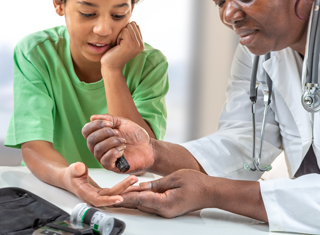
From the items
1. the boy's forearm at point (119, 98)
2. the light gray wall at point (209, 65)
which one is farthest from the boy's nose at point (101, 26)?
the light gray wall at point (209, 65)

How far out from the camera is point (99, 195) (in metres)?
0.87

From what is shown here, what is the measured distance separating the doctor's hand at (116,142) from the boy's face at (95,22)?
350 millimetres

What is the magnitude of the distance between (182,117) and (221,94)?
297mm

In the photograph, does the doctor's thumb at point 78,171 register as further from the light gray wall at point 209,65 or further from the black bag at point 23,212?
the light gray wall at point 209,65

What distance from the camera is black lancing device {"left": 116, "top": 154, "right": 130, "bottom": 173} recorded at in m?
0.91

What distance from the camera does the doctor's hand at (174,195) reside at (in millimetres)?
815

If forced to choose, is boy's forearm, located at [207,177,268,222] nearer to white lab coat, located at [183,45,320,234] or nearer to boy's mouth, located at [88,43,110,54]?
white lab coat, located at [183,45,320,234]

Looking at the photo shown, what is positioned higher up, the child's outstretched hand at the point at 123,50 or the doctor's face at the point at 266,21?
the doctor's face at the point at 266,21

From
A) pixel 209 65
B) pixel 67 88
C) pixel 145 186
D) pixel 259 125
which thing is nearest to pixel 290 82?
pixel 259 125

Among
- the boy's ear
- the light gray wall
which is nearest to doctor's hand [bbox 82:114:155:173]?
the boy's ear

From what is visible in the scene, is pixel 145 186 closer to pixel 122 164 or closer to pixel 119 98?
pixel 122 164

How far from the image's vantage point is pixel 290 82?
1.05 metres

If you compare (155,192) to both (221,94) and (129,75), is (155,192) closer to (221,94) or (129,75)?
(129,75)

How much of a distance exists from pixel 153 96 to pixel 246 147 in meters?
0.36
